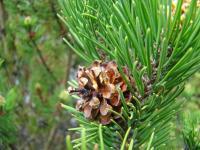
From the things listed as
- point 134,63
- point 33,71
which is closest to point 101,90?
point 134,63

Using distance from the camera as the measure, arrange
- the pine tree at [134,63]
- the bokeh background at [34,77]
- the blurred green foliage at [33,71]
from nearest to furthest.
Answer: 1. the pine tree at [134,63]
2. the bokeh background at [34,77]
3. the blurred green foliage at [33,71]

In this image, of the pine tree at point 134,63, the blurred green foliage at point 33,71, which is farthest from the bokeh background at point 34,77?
the pine tree at point 134,63

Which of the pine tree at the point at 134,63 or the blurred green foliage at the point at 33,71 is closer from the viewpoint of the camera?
the pine tree at the point at 134,63

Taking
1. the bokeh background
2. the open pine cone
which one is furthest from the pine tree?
the bokeh background

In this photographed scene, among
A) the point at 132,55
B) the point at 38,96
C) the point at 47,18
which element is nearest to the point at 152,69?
the point at 132,55

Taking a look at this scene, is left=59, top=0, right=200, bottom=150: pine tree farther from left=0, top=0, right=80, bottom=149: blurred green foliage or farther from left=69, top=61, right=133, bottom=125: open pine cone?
left=0, top=0, right=80, bottom=149: blurred green foliage

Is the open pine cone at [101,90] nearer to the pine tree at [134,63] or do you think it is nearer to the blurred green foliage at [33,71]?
the pine tree at [134,63]
